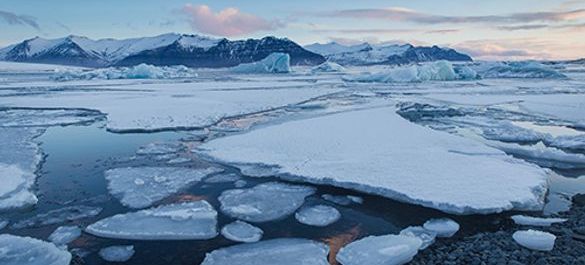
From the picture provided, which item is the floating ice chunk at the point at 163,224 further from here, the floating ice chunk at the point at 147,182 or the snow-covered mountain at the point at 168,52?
the snow-covered mountain at the point at 168,52

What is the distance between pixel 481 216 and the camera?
4.80 metres

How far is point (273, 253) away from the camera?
156 inches

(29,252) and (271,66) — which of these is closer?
(29,252)

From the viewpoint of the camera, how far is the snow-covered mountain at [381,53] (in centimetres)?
11194

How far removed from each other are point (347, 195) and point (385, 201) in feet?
1.53

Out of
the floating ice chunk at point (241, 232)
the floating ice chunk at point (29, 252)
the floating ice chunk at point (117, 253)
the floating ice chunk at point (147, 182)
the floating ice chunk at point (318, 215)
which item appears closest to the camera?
the floating ice chunk at point (29, 252)

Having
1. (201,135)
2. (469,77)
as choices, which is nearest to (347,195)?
(201,135)

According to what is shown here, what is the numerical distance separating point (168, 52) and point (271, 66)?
57785 mm

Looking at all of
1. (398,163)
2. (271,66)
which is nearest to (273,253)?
(398,163)

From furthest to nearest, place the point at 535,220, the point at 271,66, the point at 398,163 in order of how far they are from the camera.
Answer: the point at 271,66 < the point at 398,163 < the point at 535,220

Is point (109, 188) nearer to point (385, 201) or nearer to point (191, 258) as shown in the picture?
point (191, 258)

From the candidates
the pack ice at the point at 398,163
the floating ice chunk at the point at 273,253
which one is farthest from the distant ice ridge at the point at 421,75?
the floating ice chunk at the point at 273,253

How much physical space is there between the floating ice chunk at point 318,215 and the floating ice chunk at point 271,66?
40.5 metres

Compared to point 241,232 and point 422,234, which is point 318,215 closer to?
point 241,232
